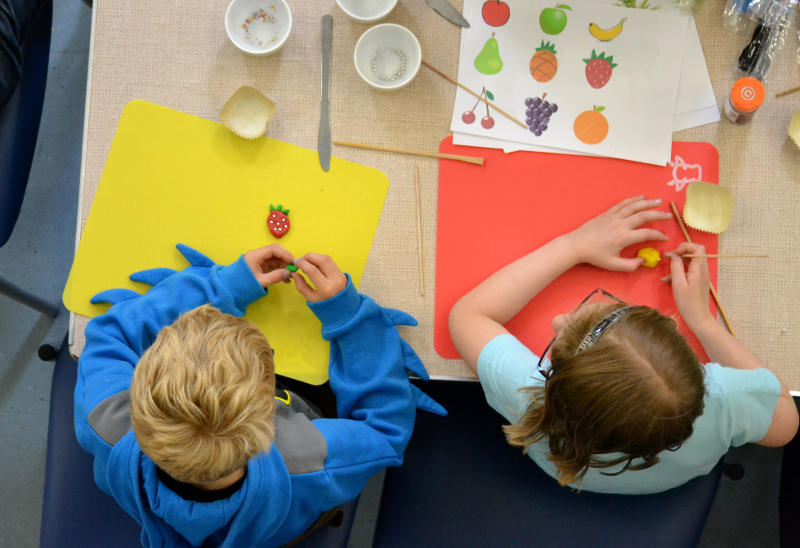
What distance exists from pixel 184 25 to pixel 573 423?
827 millimetres

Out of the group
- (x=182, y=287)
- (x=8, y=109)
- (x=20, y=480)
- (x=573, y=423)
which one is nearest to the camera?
A: (x=573, y=423)

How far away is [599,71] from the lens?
94cm

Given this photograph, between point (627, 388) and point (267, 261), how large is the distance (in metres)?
0.54

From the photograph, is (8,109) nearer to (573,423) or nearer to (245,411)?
(245,411)

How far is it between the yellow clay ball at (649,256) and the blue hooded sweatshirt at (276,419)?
37 cm

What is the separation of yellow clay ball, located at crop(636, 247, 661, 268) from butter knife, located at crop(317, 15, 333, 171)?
19.8 inches

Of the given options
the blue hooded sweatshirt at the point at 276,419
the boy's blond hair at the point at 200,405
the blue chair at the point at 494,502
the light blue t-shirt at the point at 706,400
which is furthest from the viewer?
the blue chair at the point at 494,502

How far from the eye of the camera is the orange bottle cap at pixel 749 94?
893 mm

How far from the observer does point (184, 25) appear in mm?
946

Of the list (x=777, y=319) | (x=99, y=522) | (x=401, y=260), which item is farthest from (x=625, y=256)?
(x=99, y=522)

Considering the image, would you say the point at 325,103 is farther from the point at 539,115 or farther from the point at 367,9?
the point at 539,115

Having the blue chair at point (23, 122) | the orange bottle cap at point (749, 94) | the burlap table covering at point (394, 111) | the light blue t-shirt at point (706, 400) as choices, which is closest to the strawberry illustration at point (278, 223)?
the burlap table covering at point (394, 111)

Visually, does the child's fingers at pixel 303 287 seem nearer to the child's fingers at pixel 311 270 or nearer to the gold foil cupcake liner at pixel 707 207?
the child's fingers at pixel 311 270

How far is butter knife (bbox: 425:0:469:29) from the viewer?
3.10 feet
